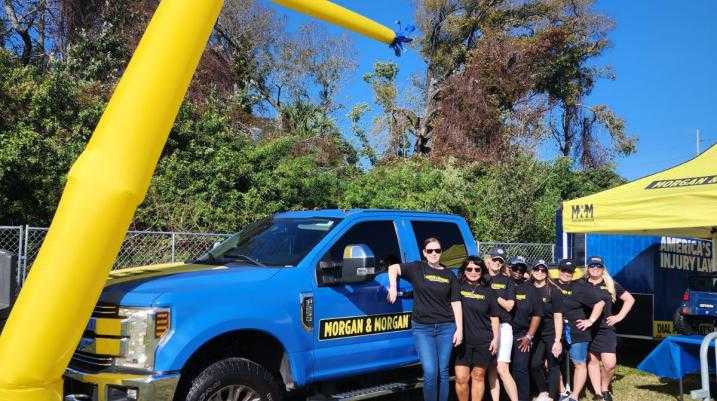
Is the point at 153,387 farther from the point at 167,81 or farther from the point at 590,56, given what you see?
the point at 590,56

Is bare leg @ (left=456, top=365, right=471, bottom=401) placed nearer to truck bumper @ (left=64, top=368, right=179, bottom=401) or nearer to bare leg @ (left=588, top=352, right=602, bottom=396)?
bare leg @ (left=588, top=352, right=602, bottom=396)

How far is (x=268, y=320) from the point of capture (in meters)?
5.09

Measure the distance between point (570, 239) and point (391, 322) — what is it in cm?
639

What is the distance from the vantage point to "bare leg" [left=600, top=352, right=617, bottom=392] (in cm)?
747

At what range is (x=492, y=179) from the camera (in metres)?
19.8

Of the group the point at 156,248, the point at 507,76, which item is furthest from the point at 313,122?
the point at 156,248

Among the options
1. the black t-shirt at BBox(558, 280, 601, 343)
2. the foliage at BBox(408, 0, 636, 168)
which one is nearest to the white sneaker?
the black t-shirt at BBox(558, 280, 601, 343)

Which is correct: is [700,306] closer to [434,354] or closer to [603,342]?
[603,342]

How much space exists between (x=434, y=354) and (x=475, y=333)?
0.63m

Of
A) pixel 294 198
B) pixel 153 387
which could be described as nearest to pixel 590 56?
pixel 294 198

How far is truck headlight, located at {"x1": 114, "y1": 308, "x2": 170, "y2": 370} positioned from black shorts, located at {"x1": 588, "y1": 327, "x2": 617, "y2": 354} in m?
5.09

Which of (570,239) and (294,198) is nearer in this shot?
(570,239)

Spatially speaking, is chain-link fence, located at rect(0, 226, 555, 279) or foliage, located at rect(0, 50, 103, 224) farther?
foliage, located at rect(0, 50, 103, 224)

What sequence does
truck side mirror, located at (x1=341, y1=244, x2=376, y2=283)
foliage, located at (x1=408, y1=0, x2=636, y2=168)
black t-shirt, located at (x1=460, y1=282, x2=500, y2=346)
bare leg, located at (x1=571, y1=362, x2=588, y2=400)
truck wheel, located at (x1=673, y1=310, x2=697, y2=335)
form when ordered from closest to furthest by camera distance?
truck side mirror, located at (x1=341, y1=244, x2=376, y2=283), black t-shirt, located at (x1=460, y1=282, x2=500, y2=346), bare leg, located at (x1=571, y1=362, x2=588, y2=400), truck wheel, located at (x1=673, y1=310, x2=697, y2=335), foliage, located at (x1=408, y1=0, x2=636, y2=168)
